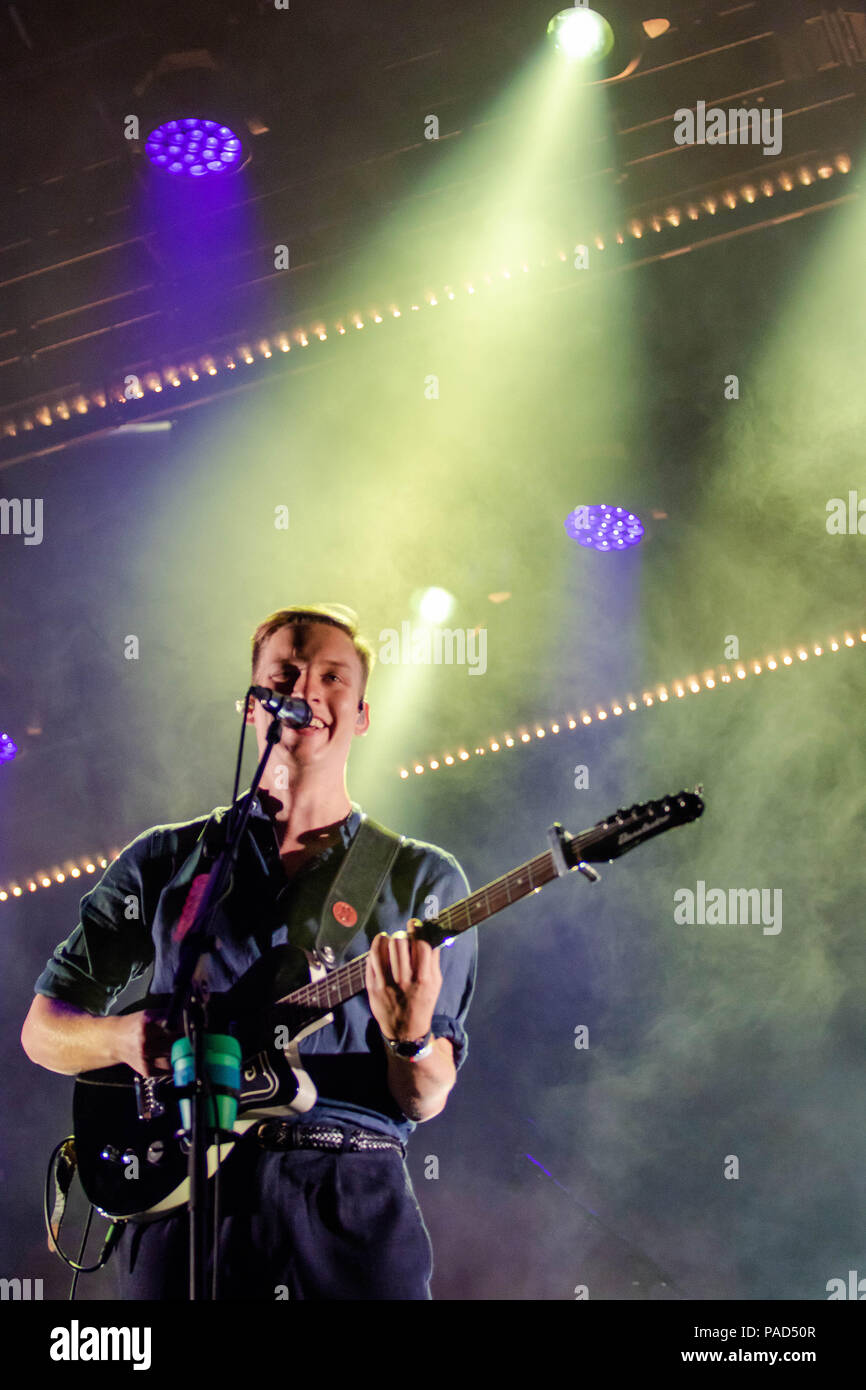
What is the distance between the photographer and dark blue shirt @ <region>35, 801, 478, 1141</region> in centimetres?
300

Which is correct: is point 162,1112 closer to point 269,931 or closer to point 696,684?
point 269,931

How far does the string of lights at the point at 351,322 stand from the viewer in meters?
3.65

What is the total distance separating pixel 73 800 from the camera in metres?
4.06

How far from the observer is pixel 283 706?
2.78 m

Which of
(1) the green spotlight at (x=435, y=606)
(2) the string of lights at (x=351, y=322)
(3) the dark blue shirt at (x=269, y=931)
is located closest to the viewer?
(3) the dark blue shirt at (x=269, y=931)

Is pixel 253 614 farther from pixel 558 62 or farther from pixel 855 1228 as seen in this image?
pixel 855 1228

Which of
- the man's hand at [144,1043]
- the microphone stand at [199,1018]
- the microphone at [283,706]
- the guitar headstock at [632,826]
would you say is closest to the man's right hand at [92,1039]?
the man's hand at [144,1043]

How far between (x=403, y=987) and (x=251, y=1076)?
43 cm

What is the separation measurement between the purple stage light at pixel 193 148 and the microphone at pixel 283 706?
1760 mm

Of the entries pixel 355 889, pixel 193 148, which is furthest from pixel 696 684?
pixel 193 148

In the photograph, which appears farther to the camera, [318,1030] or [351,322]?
[351,322]

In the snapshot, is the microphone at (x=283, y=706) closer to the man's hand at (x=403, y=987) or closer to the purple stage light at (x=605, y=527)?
the man's hand at (x=403, y=987)

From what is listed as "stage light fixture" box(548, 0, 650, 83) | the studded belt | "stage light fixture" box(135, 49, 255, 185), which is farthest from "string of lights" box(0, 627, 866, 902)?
"stage light fixture" box(135, 49, 255, 185)
